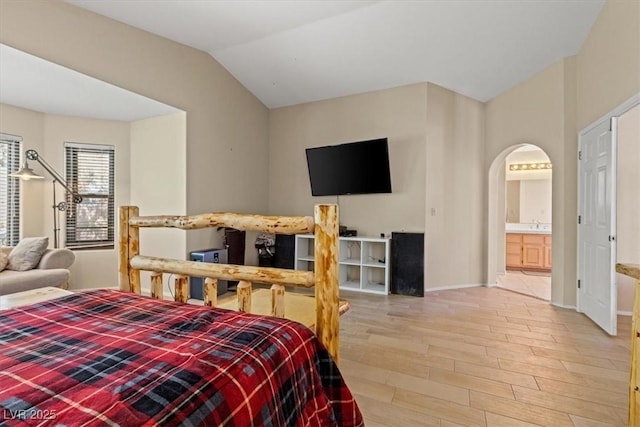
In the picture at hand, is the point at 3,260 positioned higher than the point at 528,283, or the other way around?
the point at 3,260

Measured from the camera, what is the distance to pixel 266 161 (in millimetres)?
5508

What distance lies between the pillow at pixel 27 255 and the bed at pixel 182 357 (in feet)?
8.84

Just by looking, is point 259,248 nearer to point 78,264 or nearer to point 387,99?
point 78,264

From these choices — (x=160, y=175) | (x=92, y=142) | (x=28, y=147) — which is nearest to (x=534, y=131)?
(x=160, y=175)

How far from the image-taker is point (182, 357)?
0.90 meters

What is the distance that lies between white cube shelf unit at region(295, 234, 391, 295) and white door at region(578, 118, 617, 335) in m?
2.17

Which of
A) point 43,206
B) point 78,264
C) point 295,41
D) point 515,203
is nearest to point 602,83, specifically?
point 295,41

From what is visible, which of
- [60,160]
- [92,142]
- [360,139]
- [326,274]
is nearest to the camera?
[326,274]

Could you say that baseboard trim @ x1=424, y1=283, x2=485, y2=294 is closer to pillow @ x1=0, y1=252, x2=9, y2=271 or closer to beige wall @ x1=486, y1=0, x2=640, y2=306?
beige wall @ x1=486, y1=0, x2=640, y2=306

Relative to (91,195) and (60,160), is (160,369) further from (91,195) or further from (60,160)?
(60,160)

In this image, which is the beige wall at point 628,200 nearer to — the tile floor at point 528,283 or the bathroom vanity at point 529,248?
the tile floor at point 528,283

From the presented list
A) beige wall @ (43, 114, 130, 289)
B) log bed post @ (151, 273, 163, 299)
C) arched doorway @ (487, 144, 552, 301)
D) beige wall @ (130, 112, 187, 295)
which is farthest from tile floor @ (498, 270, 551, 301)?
beige wall @ (43, 114, 130, 289)

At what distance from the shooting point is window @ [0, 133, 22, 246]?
3812mm

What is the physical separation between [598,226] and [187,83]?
5.00 m
